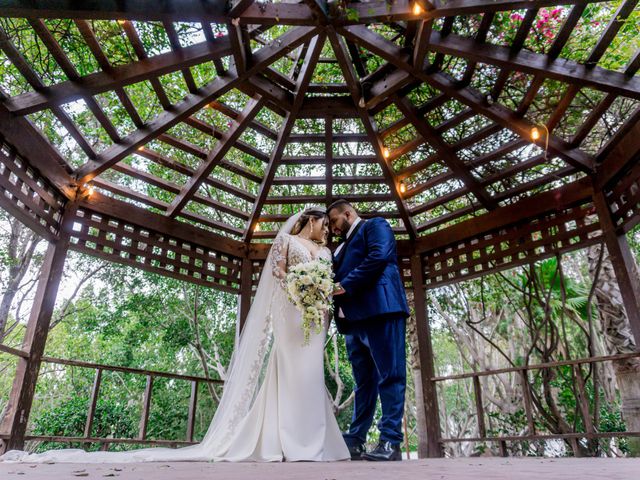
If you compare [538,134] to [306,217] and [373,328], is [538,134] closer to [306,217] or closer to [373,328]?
[306,217]

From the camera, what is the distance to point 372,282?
273 centimetres

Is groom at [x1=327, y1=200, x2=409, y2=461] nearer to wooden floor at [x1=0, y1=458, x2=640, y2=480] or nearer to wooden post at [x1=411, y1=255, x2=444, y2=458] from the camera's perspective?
wooden floor at [x1=0, y1=458, x2=640, y2=480]

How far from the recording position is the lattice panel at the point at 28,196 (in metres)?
2.90

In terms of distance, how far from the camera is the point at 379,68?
3414 millimetres

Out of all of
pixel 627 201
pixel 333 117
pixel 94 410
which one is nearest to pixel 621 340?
pixel 627 201

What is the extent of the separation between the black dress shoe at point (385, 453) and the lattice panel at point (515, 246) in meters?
2.42

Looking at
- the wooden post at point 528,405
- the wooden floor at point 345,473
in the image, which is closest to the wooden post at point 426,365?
the wooden post at point 528,405

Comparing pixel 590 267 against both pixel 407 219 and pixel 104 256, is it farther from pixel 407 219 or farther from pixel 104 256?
pixel 104 256

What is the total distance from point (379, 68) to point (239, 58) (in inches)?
45.4

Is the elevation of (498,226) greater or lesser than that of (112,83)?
lesser

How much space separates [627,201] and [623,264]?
0.48 m

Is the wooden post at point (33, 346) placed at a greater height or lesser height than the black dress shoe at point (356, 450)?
greater

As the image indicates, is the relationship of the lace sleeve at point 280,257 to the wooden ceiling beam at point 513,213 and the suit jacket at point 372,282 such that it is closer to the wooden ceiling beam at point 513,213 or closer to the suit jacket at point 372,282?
the suit jacket at point 372,282

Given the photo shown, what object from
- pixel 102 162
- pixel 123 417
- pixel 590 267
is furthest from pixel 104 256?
pixel 590 267
